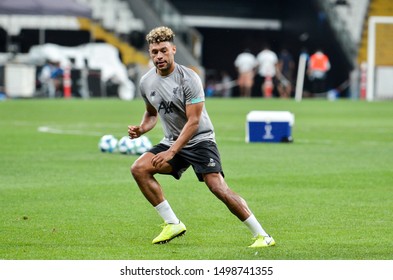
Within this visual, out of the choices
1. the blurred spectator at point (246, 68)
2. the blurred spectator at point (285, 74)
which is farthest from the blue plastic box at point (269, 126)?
the blurred spectator at point (285, 74)

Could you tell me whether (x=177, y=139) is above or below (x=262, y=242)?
above

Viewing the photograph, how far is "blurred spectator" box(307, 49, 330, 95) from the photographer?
53656 mm

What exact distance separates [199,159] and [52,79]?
40632 mm

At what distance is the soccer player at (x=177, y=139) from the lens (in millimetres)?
11023

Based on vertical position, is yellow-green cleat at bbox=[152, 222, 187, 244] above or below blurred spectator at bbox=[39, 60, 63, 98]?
above

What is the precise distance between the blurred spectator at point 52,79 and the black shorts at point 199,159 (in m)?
39.6

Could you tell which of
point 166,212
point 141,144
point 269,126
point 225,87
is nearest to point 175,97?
point 166,212

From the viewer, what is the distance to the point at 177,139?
11.1 metres

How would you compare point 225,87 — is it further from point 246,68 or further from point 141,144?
point 141,144

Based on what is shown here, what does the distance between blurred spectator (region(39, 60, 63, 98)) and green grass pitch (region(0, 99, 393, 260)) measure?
22.3 metres

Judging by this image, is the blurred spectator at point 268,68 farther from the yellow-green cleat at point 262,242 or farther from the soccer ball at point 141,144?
the yellow-green cleat at point 262,242

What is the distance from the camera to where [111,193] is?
51.9 feet

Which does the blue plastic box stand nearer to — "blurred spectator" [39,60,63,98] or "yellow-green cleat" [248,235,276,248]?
"yellow-green cleat" [248,235,276,248]
